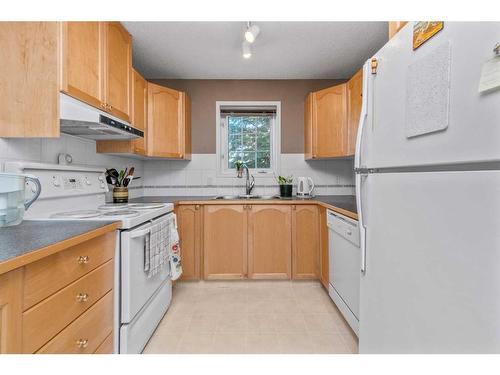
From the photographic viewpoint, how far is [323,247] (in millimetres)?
2426

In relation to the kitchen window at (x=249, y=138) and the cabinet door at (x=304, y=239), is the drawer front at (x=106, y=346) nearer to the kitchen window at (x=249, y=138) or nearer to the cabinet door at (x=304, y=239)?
the cabinet door at (x=304, y=239)

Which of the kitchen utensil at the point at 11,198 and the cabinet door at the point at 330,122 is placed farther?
the cabinet door at the point at 330,122

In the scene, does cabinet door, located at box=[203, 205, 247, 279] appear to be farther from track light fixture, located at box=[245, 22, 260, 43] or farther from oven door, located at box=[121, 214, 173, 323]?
track light fixture, located at box=[245, 22, 260, 43]

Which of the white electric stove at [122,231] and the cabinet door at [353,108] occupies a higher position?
the cabinet door at [353,108]

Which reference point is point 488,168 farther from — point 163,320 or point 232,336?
point 163,320

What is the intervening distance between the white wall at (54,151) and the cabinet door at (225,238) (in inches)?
40.4

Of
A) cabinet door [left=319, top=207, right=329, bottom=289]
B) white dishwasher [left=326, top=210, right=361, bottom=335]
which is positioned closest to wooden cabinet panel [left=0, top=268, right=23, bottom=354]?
white dishwasher [left=326, top=210, right=361, bottom=335]

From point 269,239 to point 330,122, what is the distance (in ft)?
4.53

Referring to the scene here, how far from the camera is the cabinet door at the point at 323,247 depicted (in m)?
2.34

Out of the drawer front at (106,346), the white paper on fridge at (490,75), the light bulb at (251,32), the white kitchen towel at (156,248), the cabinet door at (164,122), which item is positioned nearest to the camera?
the white paper on fridge at (490,75)

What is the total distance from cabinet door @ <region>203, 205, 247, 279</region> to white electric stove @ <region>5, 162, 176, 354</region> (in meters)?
0.65

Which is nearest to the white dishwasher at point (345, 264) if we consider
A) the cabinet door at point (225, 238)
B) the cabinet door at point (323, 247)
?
the cabinet door at point (323, 247)

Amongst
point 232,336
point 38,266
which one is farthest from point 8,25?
point 232,336

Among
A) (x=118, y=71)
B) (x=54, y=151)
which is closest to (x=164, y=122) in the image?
(x=118, y=71)
